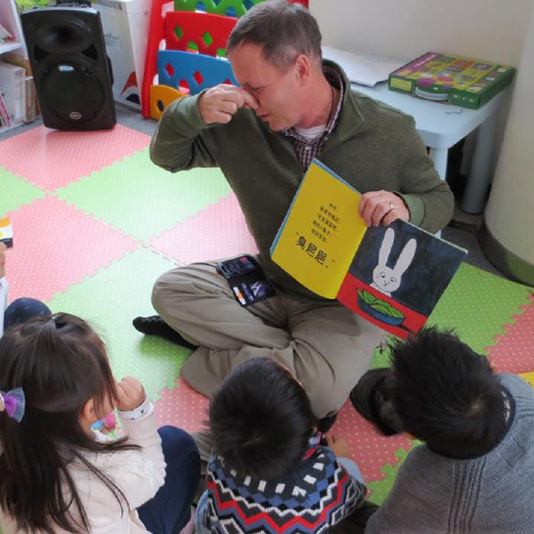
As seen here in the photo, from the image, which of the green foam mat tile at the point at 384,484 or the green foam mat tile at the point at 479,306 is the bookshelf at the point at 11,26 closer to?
the green foam mat tile at the point at 479,306

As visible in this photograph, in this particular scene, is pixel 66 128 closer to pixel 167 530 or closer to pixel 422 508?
pixel 167 530

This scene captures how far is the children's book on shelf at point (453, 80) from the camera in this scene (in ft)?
5.96

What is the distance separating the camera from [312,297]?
4.91 ft

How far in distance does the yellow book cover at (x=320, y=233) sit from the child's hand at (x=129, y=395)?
481mm

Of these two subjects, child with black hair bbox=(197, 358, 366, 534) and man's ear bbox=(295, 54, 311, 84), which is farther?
man's ear bbox=(295, 54, 311, 84)

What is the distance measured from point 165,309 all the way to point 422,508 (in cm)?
87

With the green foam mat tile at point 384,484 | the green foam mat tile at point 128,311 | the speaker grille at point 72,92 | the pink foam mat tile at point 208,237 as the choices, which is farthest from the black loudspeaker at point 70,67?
the green foam mat tile at point 384,484

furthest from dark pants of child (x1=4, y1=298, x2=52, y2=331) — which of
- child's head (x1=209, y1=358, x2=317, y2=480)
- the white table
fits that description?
the white table

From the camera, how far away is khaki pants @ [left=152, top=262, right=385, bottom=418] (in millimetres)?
1373

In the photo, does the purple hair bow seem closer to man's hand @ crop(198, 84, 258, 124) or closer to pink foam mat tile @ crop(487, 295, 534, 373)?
man's hand @ crop(198, 84, 258, 124)

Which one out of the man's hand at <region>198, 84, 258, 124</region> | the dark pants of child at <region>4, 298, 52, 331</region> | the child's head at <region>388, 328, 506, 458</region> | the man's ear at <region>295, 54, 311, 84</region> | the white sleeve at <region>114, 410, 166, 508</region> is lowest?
the dark pants of child at <region>4, 298, 52, 331</region>

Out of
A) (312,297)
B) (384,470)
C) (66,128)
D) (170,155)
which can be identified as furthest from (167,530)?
(66,128)

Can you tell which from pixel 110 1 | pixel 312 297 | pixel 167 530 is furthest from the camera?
pixel 110 1

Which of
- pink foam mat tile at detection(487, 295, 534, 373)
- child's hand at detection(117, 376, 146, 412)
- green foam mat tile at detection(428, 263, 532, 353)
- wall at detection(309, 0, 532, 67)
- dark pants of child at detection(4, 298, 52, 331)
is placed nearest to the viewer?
child's hand at detection(117, 376, 146, 412)
